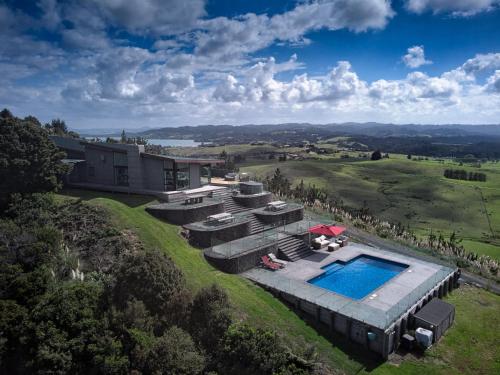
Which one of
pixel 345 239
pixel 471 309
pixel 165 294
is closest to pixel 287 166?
pixel 345 239

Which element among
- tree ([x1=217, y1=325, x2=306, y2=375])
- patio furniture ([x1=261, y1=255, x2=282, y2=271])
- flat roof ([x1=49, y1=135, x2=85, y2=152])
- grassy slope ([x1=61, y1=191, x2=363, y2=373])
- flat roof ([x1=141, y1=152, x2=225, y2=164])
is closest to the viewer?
tree ([x1=217, y1=325, x2=306, y2=375])

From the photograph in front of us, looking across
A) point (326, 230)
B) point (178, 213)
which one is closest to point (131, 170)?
point (178, 213)

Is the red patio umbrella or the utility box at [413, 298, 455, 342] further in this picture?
the red patio umbrella

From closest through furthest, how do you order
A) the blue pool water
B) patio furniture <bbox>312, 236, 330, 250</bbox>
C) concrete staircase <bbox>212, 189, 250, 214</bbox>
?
the blue pool water
patio furniture <bbox>312, 236, 330, 250</bbox>
concrete staircase <bbox>212, 189, 250, 214</bbox>

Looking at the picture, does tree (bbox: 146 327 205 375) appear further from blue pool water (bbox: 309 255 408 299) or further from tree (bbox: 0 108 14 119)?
tree (bbox: 0 108 14 119)

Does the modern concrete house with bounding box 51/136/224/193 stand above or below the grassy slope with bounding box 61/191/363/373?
above

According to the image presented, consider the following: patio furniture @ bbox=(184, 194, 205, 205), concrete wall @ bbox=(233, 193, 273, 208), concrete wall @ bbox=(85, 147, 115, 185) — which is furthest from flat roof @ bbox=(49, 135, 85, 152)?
concrete wall @ bbox=(233, 193, 273, 208)
